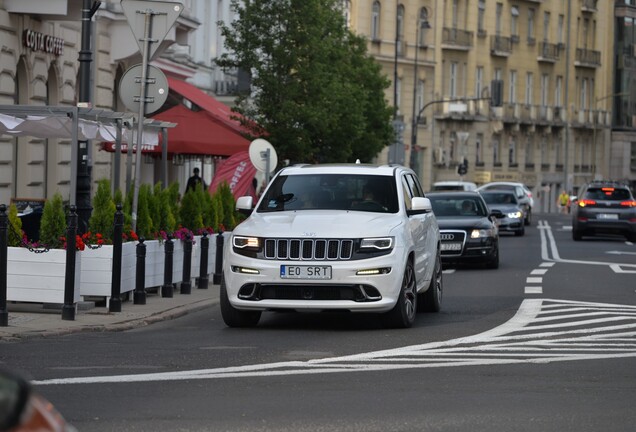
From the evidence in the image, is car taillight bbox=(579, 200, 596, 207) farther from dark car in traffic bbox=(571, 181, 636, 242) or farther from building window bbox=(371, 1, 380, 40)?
building window bbox=(371, 1, 380, 40)

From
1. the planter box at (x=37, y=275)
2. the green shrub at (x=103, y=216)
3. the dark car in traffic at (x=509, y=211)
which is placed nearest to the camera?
the planter box at (x=37, y=275)

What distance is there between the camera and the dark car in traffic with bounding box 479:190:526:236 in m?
51.4

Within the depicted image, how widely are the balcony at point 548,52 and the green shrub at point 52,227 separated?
91.7 metres

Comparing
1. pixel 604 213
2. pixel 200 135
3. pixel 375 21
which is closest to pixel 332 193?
pixel 200 135

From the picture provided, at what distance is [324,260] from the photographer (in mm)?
14914

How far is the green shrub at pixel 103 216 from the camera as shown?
1781 cm

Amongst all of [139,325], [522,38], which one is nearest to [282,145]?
[139,325]

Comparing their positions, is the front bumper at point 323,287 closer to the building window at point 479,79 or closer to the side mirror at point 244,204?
the side mirror at point 244,204

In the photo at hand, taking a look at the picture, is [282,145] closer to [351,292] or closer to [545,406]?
[351,292]

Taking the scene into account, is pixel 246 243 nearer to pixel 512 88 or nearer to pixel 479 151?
pixel 479 151

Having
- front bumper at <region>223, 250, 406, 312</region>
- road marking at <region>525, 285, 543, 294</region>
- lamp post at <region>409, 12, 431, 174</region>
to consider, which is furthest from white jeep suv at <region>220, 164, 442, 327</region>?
lamp post at <region>409, 12, 431, 174</region>

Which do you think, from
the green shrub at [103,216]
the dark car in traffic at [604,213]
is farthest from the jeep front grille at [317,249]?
the dark car in traffic at [604,213]

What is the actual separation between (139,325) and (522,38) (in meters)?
91.3

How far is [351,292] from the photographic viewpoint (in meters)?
14.9
